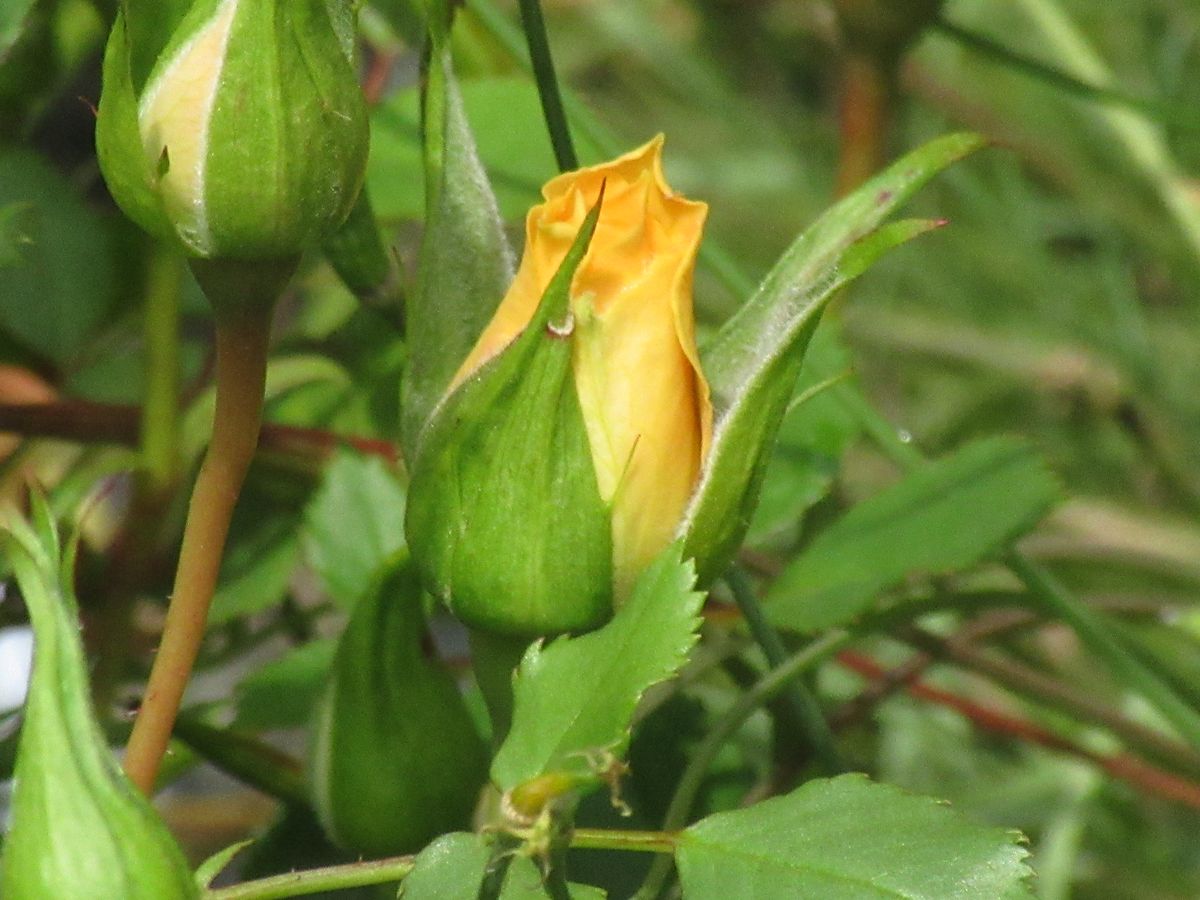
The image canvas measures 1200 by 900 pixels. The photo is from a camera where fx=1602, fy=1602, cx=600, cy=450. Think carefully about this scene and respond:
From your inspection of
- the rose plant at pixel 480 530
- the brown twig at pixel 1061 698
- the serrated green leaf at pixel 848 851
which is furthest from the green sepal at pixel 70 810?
the brown twig at pixel 1061 698

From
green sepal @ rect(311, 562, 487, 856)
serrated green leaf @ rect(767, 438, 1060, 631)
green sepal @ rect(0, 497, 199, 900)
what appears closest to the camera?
green sepal @ rect(0, 497, 199, 900)

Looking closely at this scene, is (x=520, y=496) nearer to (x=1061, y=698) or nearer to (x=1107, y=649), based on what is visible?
(x=1107, y=649)

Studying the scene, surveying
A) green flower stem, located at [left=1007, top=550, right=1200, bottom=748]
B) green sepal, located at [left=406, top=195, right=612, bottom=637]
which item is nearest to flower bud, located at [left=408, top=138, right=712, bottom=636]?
green sepal, located at [left=406, top=195, right=612, bottom=637]

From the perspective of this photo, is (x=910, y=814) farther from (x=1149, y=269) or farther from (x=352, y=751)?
(x=1149, y=269)

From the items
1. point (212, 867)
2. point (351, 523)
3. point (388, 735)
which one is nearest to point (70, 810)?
point (212, 867)

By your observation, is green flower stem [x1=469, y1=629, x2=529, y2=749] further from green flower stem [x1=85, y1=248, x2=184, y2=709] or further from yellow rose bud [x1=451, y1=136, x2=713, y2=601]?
green flower stem [x1=85, y1=248, x2=184, y2=709]

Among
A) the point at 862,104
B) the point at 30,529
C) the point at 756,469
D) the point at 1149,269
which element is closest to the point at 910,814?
the point at 756,469

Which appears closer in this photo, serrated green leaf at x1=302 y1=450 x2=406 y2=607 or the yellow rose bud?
the yellow rose bud

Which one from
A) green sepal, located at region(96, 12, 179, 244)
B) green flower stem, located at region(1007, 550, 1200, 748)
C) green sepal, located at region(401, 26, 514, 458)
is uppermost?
green sepal, located at region(96, 12, 179, 244)
